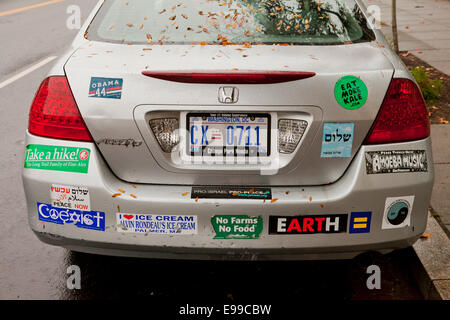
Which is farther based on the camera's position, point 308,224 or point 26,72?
point 26,72

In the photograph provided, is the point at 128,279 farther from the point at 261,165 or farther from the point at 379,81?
the point at 379,81

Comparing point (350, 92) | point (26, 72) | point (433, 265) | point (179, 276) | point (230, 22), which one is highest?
point (230, 22)

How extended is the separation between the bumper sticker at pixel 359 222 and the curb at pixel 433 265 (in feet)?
2.54

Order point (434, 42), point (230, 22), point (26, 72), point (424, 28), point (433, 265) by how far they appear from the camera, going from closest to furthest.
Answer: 1. point (230, 22)
2. point (433, 265)
3. point (26, 72)
4. point (434, 42)
5. point (424, 28)

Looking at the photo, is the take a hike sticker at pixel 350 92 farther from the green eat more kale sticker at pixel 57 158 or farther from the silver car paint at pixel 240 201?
the green eat more kale sticker at pixel 57 158

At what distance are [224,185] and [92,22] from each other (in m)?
1.39

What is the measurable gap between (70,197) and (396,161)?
1539 millimetres

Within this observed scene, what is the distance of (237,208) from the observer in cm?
260

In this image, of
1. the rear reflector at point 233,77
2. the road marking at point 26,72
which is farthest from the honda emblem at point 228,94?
the road marking at point 26,72

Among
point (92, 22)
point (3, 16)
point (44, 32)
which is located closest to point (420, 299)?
point (92, 22)

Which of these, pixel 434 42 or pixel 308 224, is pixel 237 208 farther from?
pixel 434 42

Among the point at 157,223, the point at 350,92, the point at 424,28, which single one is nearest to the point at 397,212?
the point at 350,92

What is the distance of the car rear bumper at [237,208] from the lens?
103 inches

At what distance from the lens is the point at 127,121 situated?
2609 millimetres
